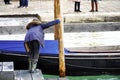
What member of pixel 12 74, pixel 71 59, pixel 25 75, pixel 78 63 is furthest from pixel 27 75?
pixel 78 63

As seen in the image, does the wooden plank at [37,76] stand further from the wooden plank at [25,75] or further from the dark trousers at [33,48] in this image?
the dark trousers at [33,48]

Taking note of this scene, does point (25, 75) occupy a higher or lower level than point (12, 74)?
lower

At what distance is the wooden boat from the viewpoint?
12.8 metres

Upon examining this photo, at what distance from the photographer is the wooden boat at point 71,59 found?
503 inches

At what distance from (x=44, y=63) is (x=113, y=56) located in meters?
2.21

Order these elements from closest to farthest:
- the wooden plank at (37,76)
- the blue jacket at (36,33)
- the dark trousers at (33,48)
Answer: the wooden plank at (37,76) < the blue jacket at (36,33) < the dark trousers at (33,48)

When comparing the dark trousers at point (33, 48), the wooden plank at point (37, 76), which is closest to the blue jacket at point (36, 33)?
the dark trousers at point (33, 48)

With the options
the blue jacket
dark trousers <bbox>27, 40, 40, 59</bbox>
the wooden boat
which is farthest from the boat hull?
the blue jacket

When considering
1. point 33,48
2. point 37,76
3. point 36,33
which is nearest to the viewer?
point 37,76

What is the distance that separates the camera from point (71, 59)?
41.9 ft

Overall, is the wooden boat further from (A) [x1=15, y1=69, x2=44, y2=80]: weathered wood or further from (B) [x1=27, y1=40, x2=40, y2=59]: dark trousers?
(A) [x1=15, y1=69, x2=44, y2=80]: weathered wood

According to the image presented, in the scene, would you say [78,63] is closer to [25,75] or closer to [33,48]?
[33,48]

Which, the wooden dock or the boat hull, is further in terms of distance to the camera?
the boat hull

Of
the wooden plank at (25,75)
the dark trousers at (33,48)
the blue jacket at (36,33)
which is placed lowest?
the wooden plank at (25,75)
